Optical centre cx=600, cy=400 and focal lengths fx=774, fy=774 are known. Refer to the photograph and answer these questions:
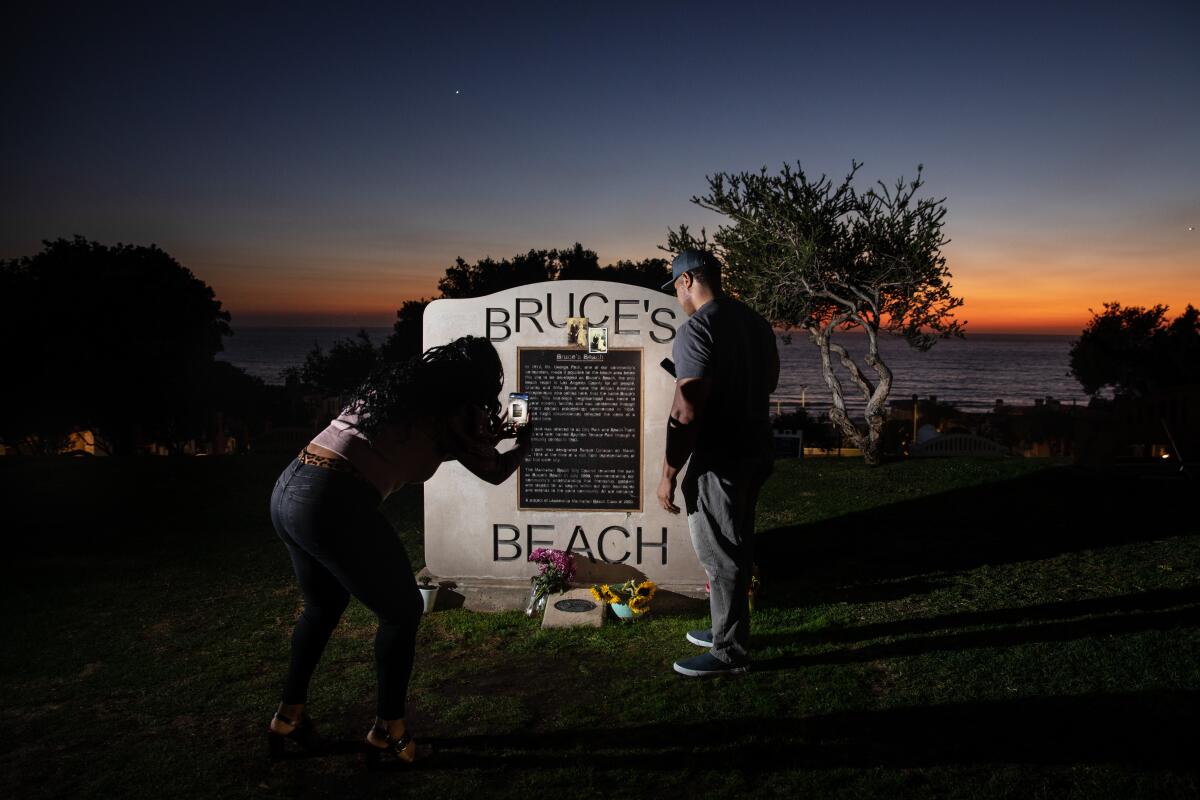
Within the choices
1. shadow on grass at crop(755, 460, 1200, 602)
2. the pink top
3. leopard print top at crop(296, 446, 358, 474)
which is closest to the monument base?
shadow on grass at crop(755, 460, 1200, 602)

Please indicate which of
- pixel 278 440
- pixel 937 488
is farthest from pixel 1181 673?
pixel 278 440

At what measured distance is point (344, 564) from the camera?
3.06 meters

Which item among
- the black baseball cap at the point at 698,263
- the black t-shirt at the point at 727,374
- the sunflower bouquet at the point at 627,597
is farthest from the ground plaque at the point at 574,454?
the black t-shirt at the point at 727,374

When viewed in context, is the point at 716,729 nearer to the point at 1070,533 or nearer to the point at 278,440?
the point at 1070,533

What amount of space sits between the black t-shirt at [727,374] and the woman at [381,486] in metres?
1.17

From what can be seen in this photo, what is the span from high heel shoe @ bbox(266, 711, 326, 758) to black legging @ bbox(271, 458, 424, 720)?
24 cm

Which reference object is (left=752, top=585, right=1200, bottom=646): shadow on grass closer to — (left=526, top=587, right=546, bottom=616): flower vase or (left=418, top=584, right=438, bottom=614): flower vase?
(left=526, top=587, right=546, bottom=616): flower vase

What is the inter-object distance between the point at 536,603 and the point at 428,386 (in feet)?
10.6

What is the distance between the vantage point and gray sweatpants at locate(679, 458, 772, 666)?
417 cm

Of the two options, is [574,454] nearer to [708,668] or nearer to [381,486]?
[708,668]

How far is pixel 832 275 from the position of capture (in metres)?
16.5

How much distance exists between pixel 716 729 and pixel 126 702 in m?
3.28

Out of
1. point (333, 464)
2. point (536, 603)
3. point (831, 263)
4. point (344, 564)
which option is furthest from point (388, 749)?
point (831, 263)

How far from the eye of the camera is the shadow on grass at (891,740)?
11.3 feet
